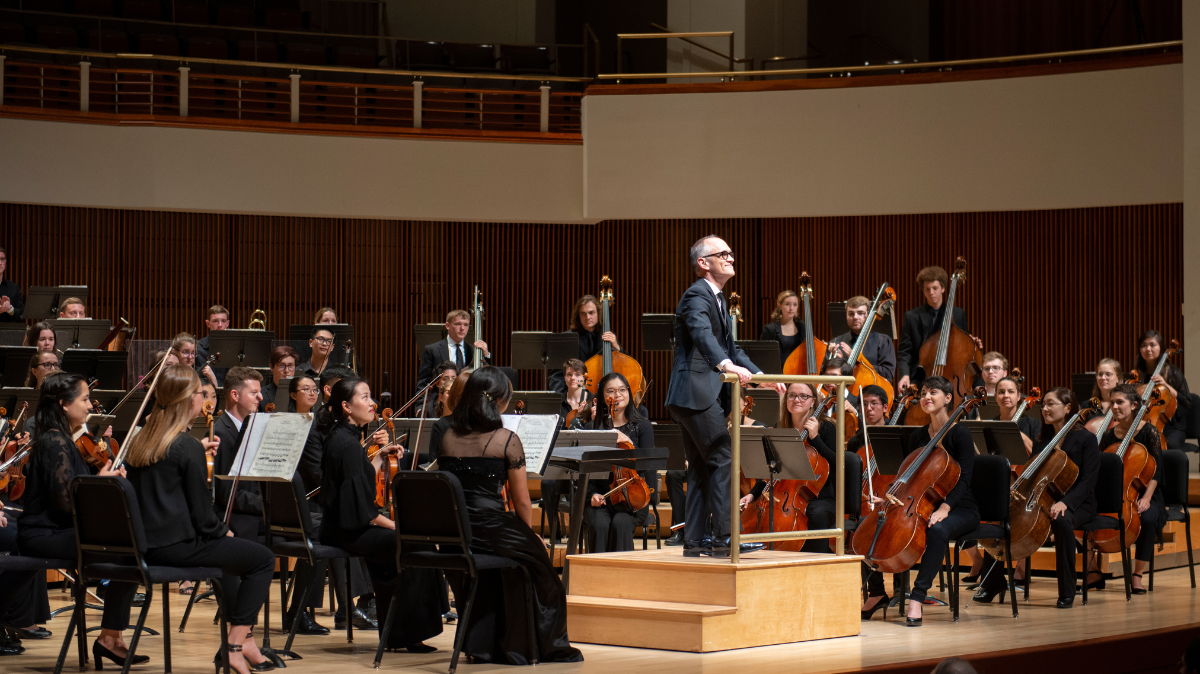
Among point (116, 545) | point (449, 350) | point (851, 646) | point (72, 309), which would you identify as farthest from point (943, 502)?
point (72, 309)

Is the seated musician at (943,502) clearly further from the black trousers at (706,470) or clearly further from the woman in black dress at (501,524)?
the woman in black dress at (501,524)

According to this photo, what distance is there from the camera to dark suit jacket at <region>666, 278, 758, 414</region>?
4.40 meters

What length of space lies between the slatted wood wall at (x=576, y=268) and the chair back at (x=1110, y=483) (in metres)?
3.91

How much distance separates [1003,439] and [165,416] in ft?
12.2

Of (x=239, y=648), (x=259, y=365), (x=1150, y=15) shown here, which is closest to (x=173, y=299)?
(x=259, y=365)

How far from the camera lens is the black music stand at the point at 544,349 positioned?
7656mm

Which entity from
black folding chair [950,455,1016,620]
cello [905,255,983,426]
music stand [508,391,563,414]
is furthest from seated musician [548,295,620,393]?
black folding chair [950,455,1016,620]

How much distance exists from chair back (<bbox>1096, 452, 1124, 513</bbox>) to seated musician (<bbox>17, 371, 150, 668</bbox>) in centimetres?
422

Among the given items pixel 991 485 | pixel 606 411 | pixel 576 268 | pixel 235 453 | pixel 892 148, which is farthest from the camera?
pixel 576 268

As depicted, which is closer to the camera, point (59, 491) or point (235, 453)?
point (59, 491)

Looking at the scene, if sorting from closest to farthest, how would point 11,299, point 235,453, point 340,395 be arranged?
point 340,395, point 235,453, point 11,299

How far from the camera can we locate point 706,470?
181 inches

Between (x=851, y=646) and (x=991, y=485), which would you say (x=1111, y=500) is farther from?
(x=851, y=646)

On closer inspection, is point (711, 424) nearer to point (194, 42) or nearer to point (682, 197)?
point (682, 197)
